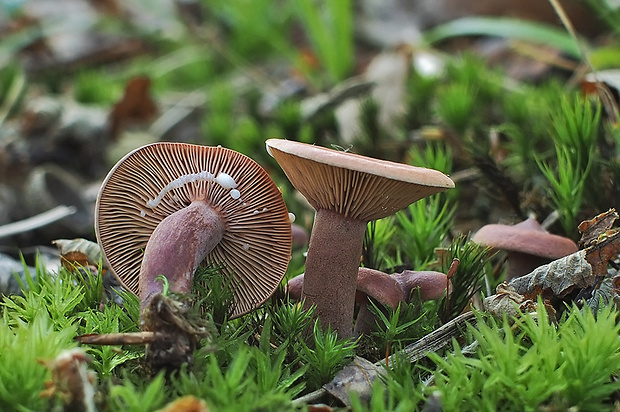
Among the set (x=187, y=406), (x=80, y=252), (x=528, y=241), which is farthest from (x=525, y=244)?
(x=80, y=252)

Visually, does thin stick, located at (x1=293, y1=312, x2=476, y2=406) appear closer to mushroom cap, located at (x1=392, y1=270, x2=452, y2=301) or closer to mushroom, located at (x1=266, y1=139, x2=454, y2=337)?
mushroom cap, located at (x1=392, y1=270, x2=452, y2=301)

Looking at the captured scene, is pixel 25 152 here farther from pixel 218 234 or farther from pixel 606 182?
pixel 606 182

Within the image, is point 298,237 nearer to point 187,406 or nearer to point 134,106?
point 187,406

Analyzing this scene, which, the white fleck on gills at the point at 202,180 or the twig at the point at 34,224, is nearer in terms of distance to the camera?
the white fleck on gills at the point at 202,180

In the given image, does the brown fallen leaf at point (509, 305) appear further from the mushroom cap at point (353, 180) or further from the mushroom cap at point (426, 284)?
the mushroom cap at point (353, 180)

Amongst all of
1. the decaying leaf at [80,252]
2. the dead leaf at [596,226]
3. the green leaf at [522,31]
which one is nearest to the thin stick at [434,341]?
the dead leaf at [596,226]

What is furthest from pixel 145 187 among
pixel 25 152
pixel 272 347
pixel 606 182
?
pixel 25 152
